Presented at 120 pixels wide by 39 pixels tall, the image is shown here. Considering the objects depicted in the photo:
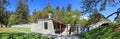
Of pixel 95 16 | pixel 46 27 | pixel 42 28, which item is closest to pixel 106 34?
pixel 95 16

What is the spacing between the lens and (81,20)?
170ft

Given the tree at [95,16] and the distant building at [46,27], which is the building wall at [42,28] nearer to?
the distant building at [46,27]

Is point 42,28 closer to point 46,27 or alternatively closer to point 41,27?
point 41,27

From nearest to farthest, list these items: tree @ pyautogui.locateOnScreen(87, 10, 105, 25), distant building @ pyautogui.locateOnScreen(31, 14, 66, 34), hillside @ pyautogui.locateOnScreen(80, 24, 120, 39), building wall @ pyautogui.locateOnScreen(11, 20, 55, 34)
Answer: hillside @ pyautogui.locateOnScreen(80, 24, 120, 39)
tree @ pyautogui.locateOnScreen(87, 10, 105, 25)
building wall @ pyautogui.locateOnScreen(11, 20, 55, 34)
distant building @ pyautogui.locateOnScreen(31, 14, 66, 34)

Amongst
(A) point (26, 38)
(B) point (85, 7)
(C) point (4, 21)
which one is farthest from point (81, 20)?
(A) point (26, 38)

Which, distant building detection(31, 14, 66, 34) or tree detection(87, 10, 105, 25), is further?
distant building detection(31, 14, 66, 34)

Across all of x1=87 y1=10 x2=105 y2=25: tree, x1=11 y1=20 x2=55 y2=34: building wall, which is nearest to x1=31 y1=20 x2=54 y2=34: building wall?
x1=11 y1=20 x2=55 y2=34: building wall

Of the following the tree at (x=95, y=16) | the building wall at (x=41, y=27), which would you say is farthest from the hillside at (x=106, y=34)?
the building wall at (x=41, y=27)

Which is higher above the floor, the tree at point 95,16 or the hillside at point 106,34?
the tree at point 95,16

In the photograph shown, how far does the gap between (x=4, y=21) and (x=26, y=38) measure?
110ft

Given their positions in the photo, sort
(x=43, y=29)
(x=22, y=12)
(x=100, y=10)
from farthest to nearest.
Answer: (x=22, y=12)
(x=43, y=29)
(x=100, y=10)

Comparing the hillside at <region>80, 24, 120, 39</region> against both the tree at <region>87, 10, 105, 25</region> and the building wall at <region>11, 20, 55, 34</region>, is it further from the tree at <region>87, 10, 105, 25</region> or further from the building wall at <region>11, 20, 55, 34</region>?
the building wall at <region>11, 20, 55, 34</region>

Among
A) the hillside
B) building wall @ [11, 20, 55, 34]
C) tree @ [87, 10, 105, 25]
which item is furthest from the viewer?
building wall @ [11, 20, 55, 34]

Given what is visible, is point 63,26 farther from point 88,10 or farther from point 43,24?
point 88,10
